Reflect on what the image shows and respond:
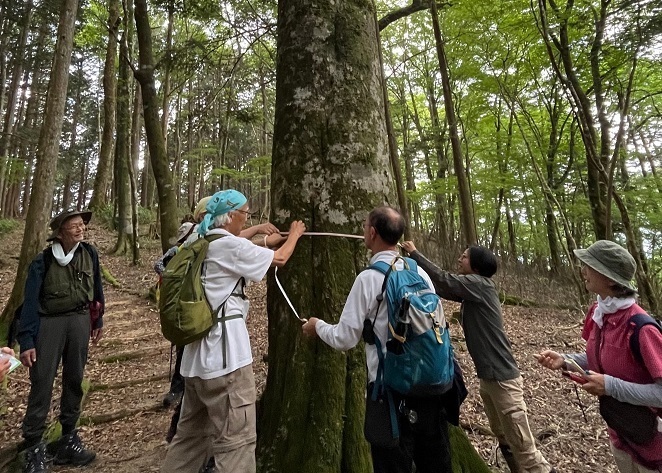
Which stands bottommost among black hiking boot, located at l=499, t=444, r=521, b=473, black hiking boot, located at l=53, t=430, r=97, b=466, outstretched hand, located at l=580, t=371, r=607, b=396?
black hiking boot, located at l=499, t=444, r=521, b=473

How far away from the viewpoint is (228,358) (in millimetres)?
2555

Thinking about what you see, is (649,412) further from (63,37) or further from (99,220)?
(99,220)

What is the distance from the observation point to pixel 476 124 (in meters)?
16.9

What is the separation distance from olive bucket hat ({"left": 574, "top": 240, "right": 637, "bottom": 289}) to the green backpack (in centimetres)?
232

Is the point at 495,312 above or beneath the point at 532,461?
above

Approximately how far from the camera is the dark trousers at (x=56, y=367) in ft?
11.7

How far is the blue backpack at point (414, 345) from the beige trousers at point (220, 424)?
3.46 ft

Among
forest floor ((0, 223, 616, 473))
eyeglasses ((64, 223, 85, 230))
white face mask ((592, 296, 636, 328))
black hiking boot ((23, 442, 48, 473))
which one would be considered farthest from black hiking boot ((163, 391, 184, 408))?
white face mask ((592, 296, 636, 328))

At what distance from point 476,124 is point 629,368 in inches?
645

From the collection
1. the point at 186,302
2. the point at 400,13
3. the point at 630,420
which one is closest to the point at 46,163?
the point at 186,302

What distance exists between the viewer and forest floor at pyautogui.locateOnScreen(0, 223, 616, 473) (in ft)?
13.4

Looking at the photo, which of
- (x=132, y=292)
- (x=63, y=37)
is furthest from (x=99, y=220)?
(x=63, y=37)

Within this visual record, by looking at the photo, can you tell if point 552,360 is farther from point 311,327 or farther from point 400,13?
point 400,13

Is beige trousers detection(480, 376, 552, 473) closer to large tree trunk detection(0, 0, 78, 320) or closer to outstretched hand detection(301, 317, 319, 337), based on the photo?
outstretched hand detection(301, 317, 319, 337)
